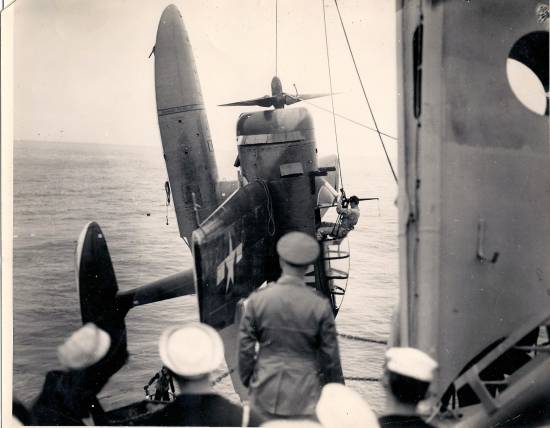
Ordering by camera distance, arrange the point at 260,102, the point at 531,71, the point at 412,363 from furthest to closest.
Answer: the point at 260,102 < the point at 531,71 < the point at 412,363

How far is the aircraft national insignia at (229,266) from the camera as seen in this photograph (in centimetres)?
546

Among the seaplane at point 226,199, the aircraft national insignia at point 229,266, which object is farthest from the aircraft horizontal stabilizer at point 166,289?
the aircraft national insignia at point 229,266

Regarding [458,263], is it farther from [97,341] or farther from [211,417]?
[97,341]

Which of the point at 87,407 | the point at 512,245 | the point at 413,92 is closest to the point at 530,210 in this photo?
the point at 512,245

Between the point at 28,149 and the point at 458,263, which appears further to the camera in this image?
the point at 28,149

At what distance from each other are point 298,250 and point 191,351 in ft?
3.61

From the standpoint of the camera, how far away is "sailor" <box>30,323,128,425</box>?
439 centimetres

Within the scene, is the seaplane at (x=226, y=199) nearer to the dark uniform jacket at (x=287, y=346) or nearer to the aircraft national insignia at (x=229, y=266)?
the aircraft national insignia at (x=229, y=266)

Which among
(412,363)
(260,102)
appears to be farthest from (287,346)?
(260,102)

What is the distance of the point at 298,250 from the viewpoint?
3234 mm

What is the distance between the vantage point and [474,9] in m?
3.59

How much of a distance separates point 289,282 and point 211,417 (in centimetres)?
130

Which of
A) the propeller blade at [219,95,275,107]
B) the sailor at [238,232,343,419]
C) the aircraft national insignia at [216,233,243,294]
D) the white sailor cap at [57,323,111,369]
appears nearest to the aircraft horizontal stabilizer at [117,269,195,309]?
the white sailor cap at [57,323,111,369]

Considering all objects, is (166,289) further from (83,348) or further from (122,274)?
(122,274)
